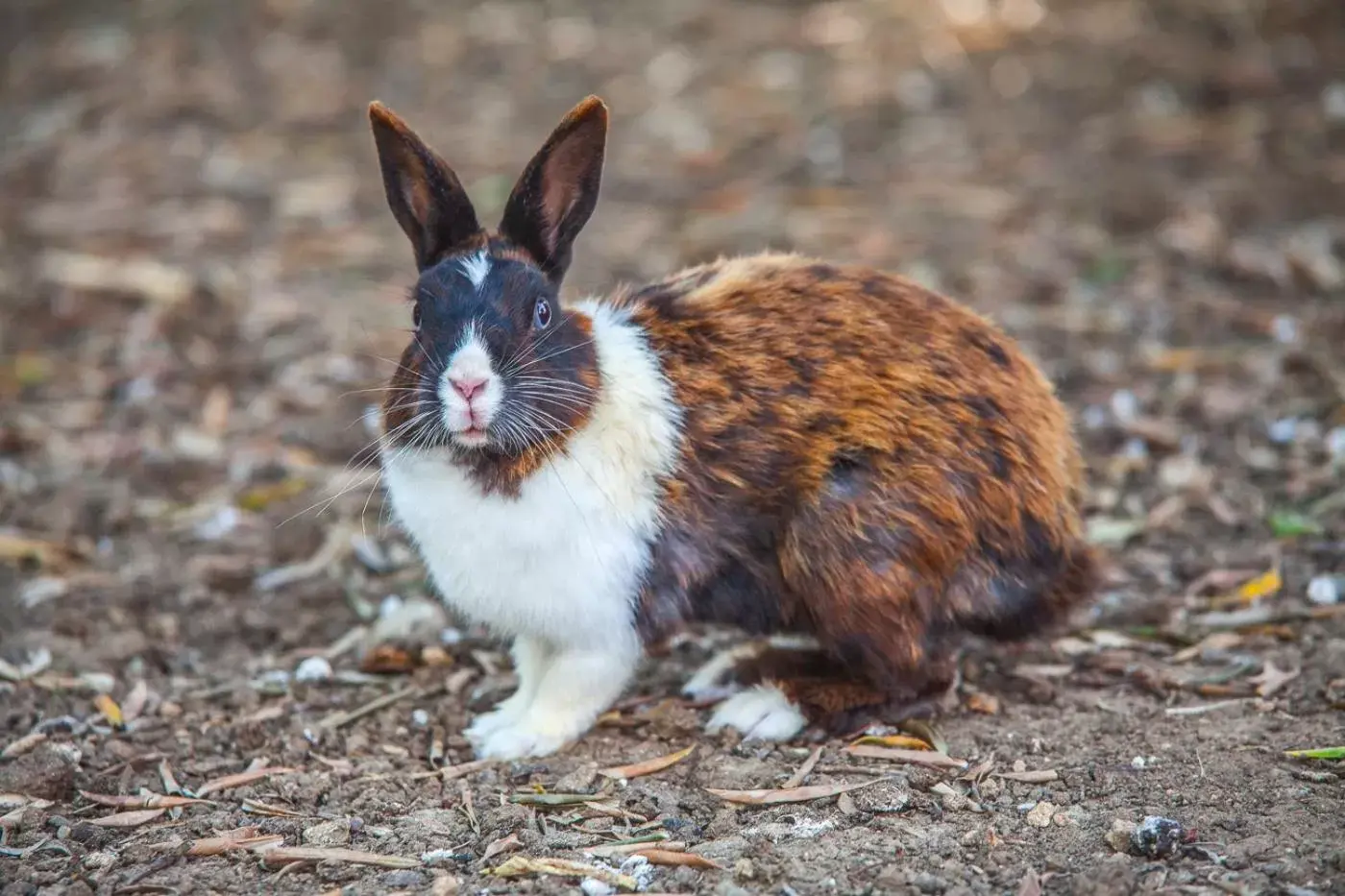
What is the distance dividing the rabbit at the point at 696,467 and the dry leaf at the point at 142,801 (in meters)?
0.92

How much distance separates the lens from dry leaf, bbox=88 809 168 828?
172 inches

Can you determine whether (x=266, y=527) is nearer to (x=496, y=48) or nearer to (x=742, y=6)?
(x=496, y=48)

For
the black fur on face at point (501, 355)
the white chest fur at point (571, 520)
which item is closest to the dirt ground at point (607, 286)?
the white chest fur at point (571, 520)

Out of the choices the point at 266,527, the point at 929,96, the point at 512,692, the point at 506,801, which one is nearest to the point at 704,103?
the point at 929,96

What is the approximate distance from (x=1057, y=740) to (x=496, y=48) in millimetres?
8275

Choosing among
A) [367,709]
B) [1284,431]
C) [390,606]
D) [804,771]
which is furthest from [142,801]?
[1284,431]

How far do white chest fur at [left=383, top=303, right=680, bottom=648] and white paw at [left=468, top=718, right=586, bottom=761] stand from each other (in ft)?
1.13

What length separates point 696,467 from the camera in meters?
4.62

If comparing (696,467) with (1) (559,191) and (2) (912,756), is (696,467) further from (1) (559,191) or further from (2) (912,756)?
(2) (912,756)

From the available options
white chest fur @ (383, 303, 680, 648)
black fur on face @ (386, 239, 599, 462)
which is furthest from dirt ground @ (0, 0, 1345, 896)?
black fur on face @ (386, 239, 599, 462)

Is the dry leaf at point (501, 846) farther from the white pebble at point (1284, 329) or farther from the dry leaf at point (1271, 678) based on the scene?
the white pebble at point (1284, 329)

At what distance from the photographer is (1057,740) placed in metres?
4.73

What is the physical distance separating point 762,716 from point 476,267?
1718 millimetres

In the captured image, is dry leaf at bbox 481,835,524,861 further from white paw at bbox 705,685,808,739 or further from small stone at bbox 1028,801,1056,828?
small stone at bbox 1028,801,1056,828
